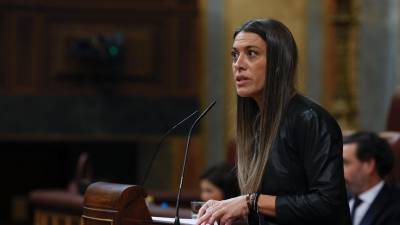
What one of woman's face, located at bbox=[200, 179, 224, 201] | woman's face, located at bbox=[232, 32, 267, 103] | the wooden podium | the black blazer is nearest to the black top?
woman's face, located at bbox=[232, 32, 267, 103]

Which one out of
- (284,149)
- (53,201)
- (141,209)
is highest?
(284,149)

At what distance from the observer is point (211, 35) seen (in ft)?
24.7

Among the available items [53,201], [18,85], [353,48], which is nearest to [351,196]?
[53,201]

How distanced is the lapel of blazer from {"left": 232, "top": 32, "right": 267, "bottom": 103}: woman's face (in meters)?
1.61

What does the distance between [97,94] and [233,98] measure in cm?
110

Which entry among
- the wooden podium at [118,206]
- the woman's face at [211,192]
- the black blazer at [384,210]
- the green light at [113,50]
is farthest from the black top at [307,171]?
the green light at [113,50]

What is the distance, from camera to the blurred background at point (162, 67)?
24.1 feet

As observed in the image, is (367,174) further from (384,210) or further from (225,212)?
(225,212)

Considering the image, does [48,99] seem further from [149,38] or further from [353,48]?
[353,48]

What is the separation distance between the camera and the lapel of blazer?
385 centimetres

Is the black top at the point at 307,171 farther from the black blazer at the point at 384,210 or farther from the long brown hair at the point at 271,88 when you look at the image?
the black blazer at the point at 384,210

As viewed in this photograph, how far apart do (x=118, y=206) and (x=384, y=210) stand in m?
1.72

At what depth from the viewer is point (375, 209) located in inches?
152

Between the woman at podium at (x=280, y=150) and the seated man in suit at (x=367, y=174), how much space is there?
160cm
